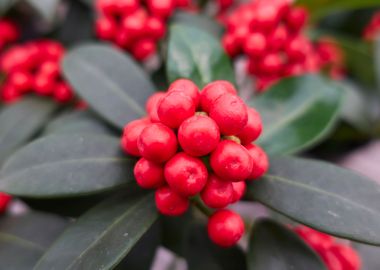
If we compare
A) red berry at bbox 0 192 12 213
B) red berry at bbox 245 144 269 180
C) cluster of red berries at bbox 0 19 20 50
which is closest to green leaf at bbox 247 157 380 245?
red berry at bbox 245 144 269 180

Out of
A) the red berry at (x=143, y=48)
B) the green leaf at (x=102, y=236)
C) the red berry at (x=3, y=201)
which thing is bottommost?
the red berry at (x=3, y=201)

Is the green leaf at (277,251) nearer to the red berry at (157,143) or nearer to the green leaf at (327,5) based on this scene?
the red berry at (157,143)

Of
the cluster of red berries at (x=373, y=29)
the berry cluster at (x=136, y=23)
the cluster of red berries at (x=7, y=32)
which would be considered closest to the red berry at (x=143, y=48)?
the berry cluster at (x=136, y=23)

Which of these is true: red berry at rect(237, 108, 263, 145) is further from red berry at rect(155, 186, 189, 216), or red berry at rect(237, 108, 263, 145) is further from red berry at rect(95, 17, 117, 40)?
red berry at rect(95, 17, 117, 40)

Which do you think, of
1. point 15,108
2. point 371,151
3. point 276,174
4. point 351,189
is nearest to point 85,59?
point 15,108

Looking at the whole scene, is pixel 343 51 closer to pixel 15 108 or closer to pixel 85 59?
pixel 85 59

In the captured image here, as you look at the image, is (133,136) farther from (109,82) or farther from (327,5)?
(327,5)
